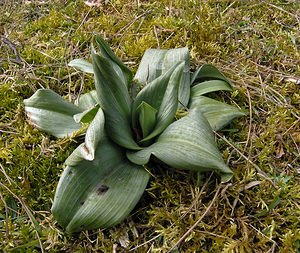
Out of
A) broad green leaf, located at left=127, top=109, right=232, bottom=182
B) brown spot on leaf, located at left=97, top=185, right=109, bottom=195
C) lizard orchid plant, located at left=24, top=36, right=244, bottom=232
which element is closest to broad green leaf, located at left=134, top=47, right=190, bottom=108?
lizard orchid plant, located at left=24, top=36, right=244, bottom=232

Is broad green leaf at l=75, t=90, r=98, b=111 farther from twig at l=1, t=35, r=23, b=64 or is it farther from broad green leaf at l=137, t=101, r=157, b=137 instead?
twig at l=1, t=35, r=23, b=64

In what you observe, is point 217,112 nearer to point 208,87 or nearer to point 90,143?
point 208,87

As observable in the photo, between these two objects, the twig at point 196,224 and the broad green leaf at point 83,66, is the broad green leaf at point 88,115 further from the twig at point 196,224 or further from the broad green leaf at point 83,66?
the twig at point 196,224

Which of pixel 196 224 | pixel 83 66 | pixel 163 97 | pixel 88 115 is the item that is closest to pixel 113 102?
pixel 88 115

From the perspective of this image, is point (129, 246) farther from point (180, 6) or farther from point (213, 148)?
point (180, 6)

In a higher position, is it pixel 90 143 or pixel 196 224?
pixel 90 143

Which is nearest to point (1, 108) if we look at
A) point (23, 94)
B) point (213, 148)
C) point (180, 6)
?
point (23, 94)
